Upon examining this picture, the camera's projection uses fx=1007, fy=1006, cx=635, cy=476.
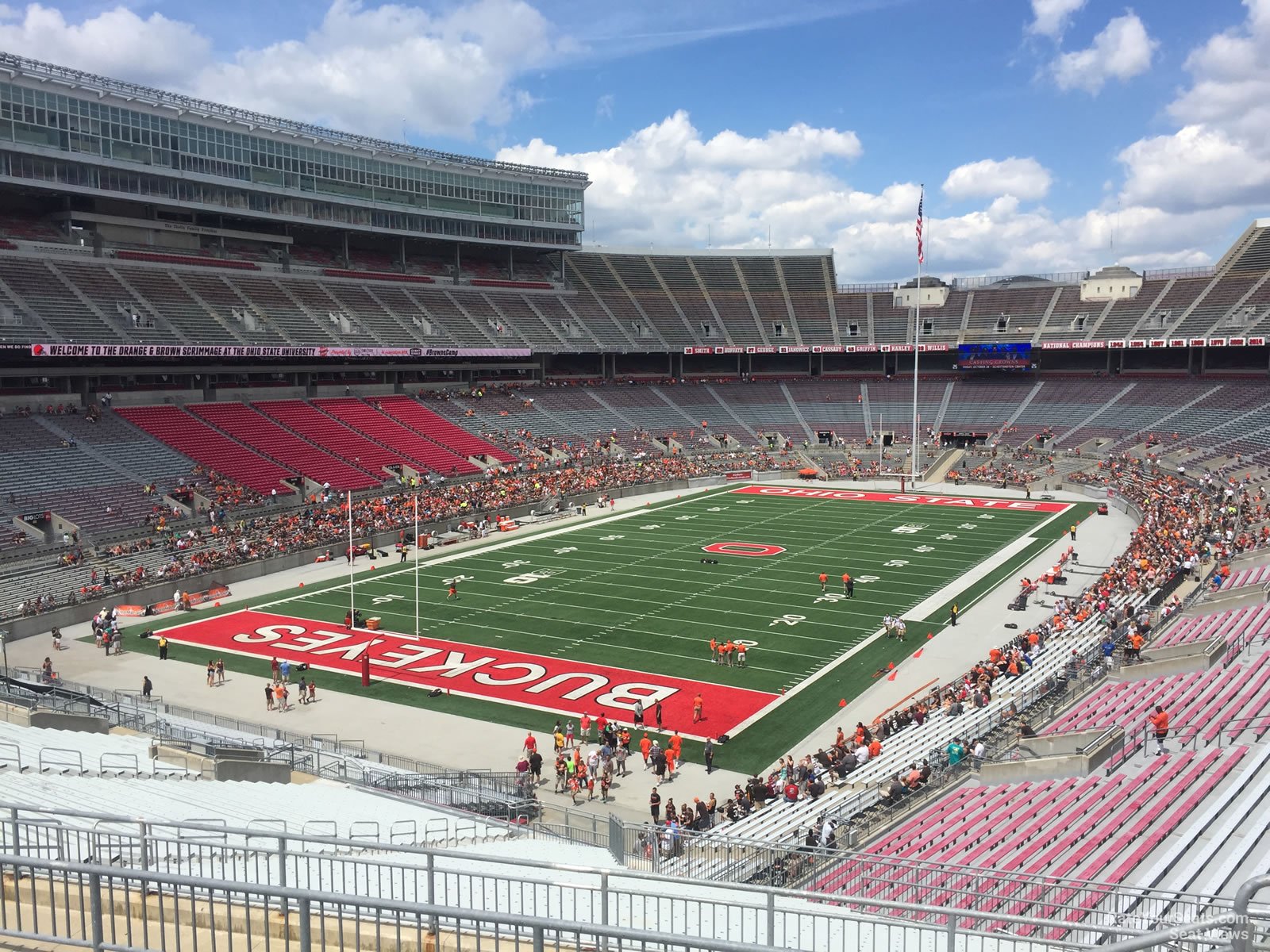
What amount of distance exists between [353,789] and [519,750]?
4725 millimetres

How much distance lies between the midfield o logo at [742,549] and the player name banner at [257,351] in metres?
25.5

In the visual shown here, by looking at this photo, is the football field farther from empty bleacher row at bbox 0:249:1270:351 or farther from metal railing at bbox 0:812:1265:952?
empty bleacher row at bbox 0:249:1270:351

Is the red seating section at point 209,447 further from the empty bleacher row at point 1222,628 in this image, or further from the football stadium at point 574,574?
the empty bleacher row at point 1222,628

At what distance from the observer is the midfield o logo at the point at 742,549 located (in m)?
39.3

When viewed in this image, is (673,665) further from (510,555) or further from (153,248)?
(153,248)

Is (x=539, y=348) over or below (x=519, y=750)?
over

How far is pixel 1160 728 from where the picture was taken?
1622cm

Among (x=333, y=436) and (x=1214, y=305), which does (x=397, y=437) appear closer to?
(x=333, y=436)

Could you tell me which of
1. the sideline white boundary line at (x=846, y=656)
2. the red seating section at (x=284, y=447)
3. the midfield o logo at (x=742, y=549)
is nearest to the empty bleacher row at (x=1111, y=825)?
the sideline white boundary line at (x=846, y=656)

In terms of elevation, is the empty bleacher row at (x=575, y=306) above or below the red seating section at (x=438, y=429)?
above

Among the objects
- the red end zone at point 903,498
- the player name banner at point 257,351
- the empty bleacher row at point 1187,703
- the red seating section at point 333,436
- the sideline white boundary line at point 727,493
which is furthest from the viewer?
the red end zone at point 903,498

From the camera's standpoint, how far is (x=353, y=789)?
1661cm

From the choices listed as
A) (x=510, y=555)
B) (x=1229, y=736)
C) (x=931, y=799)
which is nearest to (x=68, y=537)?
(x=510, y=555)

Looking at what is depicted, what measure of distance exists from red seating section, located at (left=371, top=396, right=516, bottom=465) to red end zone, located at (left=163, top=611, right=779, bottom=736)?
24901 mm
